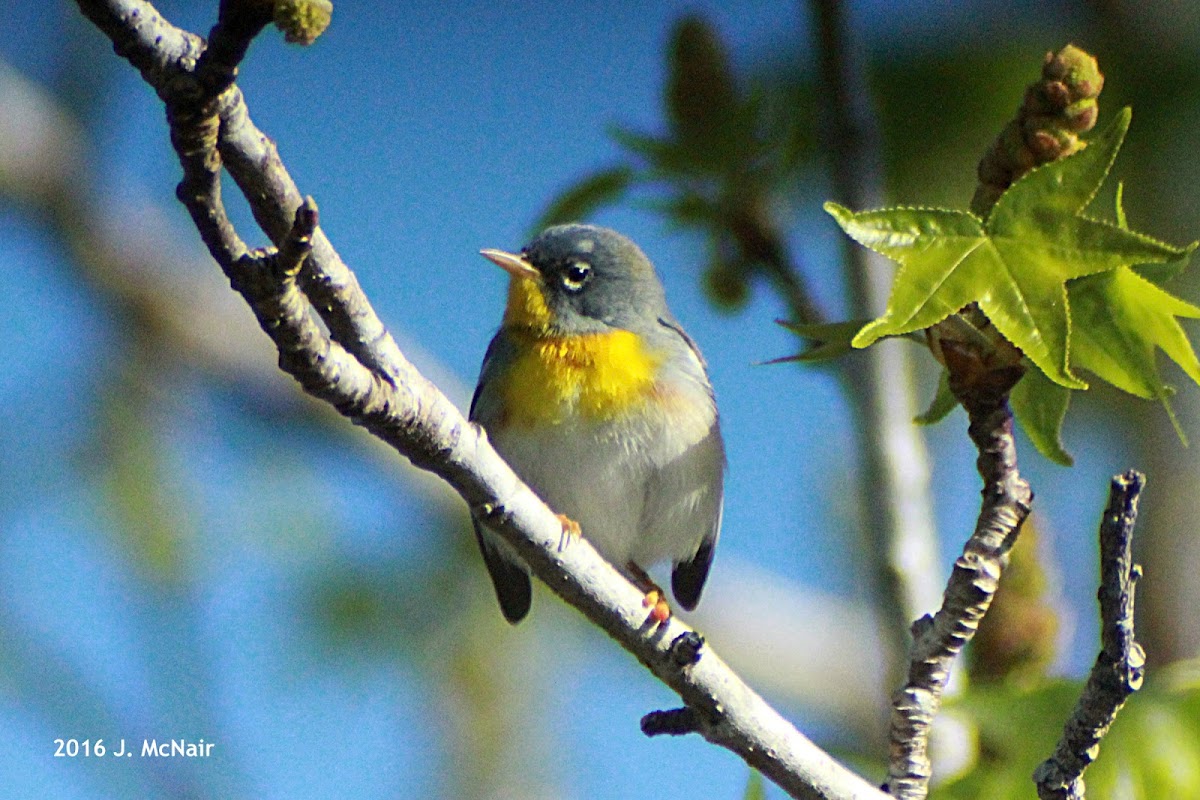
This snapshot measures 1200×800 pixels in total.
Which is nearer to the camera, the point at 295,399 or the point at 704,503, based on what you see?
the point at 704,503

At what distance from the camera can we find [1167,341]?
2.53 metres

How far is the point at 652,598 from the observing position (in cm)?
342

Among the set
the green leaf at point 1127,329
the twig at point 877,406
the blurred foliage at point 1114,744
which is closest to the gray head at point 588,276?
the twig at point 877,406

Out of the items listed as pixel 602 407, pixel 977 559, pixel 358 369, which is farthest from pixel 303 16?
pixel 602 407

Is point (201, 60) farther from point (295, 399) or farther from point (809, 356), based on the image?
point (295, 399)

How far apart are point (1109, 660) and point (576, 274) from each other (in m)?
2.88

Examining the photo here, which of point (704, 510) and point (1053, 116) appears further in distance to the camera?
point (704, 510)

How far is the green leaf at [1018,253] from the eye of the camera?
234cm

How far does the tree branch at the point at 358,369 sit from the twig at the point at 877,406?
972mm

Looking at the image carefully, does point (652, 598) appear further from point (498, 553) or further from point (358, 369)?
point (498, 553)

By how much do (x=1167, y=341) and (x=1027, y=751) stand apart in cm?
110

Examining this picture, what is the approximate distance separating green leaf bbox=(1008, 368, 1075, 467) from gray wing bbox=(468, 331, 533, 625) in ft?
6.61

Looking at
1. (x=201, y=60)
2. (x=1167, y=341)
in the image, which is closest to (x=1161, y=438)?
(x=1167, y=341)

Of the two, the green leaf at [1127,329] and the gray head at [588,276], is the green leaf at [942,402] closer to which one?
the green leaf at [1127,329]
